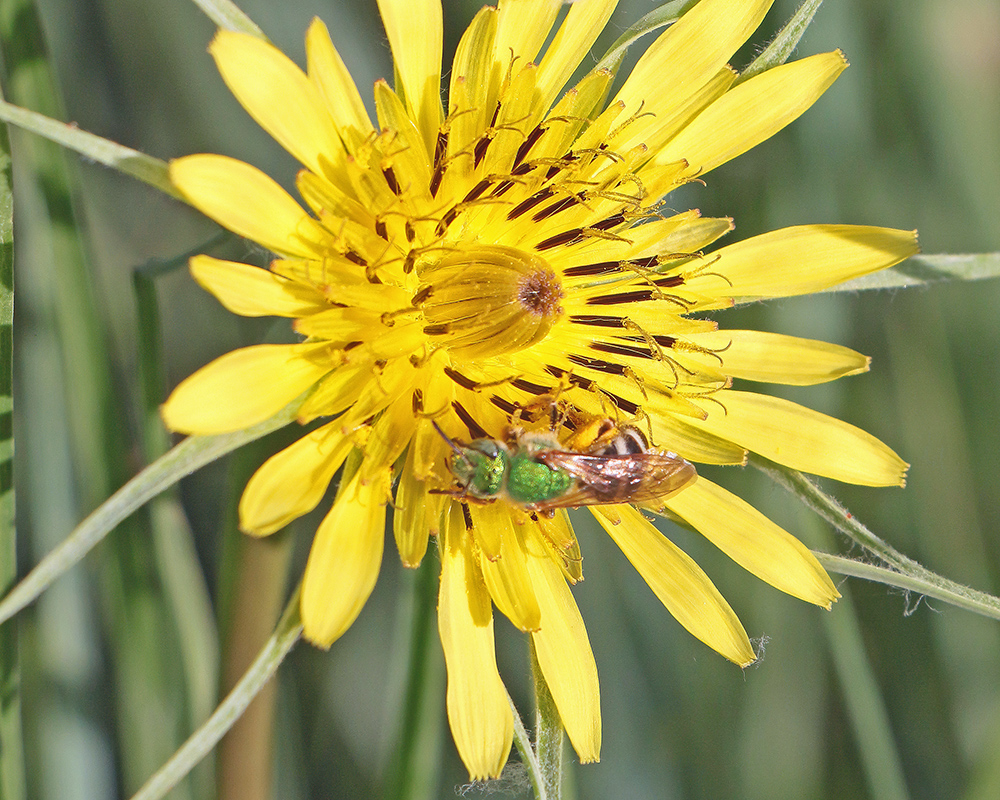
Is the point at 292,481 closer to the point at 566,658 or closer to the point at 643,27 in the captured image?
the point at 566,658

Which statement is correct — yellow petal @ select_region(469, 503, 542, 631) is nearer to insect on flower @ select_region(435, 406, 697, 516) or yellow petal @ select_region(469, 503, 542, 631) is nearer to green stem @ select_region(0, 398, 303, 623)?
insect on flower @ select_region(435, 406, 697, 516)

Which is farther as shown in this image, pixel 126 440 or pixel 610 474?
pixel 126 440

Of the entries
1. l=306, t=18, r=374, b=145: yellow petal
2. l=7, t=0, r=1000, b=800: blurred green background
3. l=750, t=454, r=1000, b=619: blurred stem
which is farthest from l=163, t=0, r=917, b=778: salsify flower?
l=7, t=0, r=1000, b=800: blurred green background

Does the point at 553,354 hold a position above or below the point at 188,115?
below

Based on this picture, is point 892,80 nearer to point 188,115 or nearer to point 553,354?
point 553,354

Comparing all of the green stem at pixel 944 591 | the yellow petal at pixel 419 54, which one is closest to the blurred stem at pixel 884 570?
the green stem at pixel 944 591

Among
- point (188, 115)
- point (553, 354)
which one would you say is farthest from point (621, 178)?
point (188, 115)

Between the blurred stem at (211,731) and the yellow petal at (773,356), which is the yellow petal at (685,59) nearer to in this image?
the yellow petal at (773,356)
